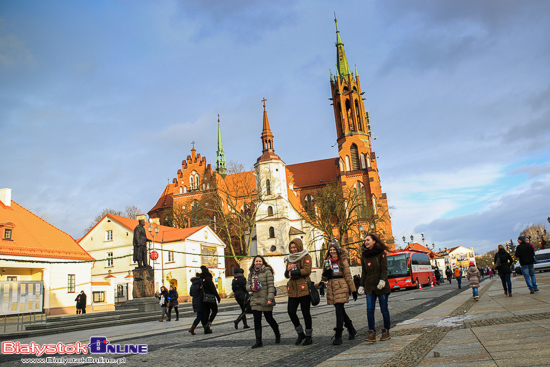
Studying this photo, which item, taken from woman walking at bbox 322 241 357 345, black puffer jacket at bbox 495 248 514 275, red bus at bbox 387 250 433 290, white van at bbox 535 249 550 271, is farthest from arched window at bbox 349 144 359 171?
woman walking at bbox 322 241 357 345

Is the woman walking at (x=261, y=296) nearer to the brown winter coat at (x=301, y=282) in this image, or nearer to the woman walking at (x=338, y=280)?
the brown winter coat at (x=301, y=282)

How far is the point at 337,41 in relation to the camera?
268 ft

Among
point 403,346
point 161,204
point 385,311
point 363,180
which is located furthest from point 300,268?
point 161,204

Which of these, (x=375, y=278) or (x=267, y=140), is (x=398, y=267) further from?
(x=267, y=140)

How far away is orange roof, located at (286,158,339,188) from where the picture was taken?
73.4 m

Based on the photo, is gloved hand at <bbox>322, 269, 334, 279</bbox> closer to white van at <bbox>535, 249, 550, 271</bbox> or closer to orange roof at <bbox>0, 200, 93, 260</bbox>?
orange roof at <bbox>0, 200, 93, 260</bbox>

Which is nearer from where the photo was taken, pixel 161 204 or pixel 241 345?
pixel 241 345

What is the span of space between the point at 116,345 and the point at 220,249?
43566 millimetres

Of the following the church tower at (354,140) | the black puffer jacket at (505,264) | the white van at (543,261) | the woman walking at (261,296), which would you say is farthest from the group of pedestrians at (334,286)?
the church tower at (354,140)

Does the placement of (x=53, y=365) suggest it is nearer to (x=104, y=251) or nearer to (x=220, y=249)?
(x=104, y=251)

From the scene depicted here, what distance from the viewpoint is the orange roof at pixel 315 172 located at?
73.4 meters

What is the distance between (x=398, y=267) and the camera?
3209cm

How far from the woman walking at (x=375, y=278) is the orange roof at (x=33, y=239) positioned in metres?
25.0

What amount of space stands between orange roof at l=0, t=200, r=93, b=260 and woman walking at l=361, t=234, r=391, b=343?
25.0 metres
